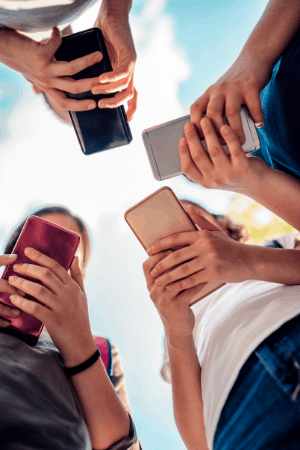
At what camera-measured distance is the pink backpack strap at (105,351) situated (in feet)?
2.76

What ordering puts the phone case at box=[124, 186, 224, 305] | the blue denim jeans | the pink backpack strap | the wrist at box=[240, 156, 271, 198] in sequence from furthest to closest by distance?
the pink backpack strap → the phone case at box=[124, 186, 224, 305] → the wrist at box=[240, 156, 271, 198] → the blue denim jeans

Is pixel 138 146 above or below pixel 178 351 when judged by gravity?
above

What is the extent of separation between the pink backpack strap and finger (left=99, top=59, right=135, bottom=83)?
73 centimetres

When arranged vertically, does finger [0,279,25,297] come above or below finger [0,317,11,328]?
above

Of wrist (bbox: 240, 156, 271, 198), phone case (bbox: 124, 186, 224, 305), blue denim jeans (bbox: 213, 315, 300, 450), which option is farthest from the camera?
phone case (bbox: 124, 186, 224, 305)

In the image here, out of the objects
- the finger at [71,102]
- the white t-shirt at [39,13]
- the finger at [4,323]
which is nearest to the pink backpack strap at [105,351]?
the finger at [4,323]

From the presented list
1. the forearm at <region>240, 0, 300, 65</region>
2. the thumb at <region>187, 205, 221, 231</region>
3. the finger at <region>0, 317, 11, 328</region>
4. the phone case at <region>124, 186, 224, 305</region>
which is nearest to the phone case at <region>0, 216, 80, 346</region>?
the finger at <region>0, 317, 11, 328</region>

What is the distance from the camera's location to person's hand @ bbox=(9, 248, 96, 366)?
475 millimetres

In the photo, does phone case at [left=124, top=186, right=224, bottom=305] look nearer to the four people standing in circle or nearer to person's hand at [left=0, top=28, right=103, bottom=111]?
the four people standing in circle

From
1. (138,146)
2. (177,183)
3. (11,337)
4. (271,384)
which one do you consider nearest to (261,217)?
(177,183)

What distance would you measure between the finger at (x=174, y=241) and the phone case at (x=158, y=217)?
0.03 m

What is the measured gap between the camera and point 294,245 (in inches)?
25.9

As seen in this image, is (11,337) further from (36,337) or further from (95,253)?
(95,253)

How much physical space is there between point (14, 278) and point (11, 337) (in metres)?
0.09
